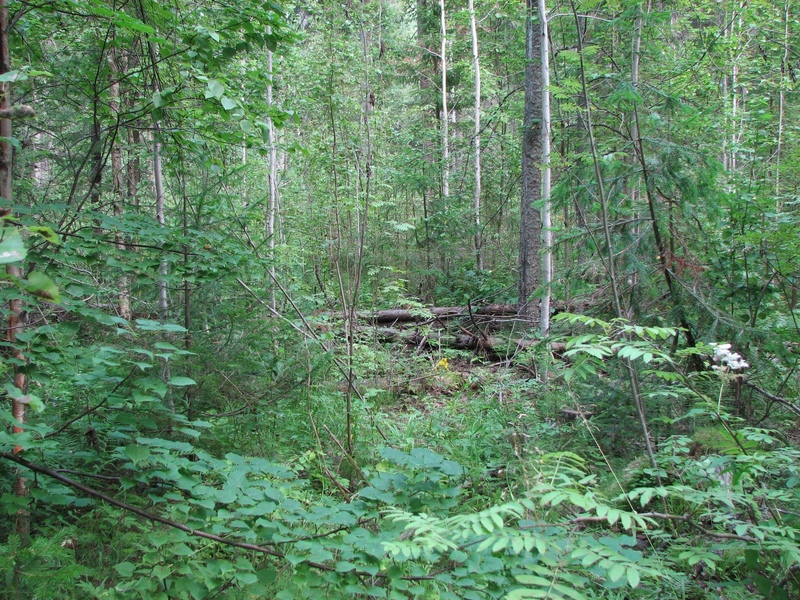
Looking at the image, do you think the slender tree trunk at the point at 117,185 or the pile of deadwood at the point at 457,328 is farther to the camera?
the pile of deadwood at the point at 457,328

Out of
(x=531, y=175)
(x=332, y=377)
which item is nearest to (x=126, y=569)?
(x=332, y=377)

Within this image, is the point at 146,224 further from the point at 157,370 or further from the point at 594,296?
the point at 594,296

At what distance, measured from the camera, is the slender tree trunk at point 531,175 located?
6980 millimetres

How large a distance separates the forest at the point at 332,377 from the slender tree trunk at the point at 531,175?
125 millimetres

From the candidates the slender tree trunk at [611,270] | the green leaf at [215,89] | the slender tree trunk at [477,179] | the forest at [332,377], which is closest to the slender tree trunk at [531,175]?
the forest at [332,377]

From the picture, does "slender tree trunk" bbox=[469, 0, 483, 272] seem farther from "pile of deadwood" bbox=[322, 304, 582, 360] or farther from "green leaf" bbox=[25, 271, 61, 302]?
"green leaf" bbox=[25, 271, 61, 302]

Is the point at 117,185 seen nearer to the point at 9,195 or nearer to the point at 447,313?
the point at 9,195

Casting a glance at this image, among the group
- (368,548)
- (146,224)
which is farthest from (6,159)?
(368,548)

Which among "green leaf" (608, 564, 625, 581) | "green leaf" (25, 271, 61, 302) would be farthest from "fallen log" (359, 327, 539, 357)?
"green leaf" (25, 271, 61, 302)

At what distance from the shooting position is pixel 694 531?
8.14 feet

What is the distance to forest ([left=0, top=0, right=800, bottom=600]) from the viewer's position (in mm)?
1883

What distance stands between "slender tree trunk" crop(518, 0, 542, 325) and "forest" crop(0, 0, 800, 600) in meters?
0.12

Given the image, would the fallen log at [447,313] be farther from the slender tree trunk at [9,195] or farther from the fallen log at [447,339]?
the slender tree trunk at [9,195]

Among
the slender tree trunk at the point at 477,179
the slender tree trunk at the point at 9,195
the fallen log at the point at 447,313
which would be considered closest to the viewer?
the slender tree trunk at the point at 9,195
